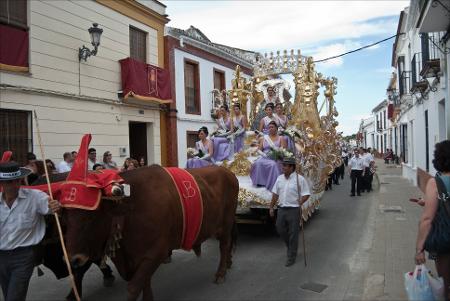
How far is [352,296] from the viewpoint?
189 inches

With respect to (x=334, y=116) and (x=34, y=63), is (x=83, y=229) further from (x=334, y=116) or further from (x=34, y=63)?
(x=334, y=116)

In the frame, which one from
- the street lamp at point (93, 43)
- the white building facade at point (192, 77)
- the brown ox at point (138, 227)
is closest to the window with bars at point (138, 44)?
the white building facade at point (192, 77)

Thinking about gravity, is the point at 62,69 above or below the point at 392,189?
above

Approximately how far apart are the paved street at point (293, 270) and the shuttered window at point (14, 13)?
5.98 meters

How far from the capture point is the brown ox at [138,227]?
3.50m

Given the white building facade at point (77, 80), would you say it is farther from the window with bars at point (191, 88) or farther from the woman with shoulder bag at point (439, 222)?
the woman with shoulder bag at point (439, 222)

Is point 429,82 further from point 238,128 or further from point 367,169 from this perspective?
point 238,128

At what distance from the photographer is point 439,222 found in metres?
3.45

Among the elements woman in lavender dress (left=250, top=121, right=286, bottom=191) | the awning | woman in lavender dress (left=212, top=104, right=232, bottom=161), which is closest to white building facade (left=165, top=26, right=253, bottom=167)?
the awning

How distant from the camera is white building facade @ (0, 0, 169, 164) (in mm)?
9238

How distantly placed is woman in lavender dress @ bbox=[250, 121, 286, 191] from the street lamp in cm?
572

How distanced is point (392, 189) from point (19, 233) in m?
13.9

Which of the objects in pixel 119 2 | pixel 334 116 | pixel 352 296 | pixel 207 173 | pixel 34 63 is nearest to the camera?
pixel 352 296

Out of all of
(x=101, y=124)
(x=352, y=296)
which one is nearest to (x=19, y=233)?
(x=352, y=296)
